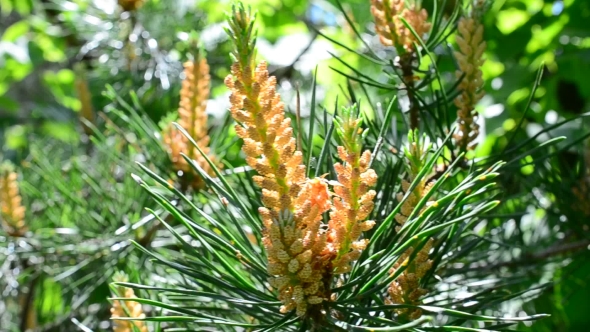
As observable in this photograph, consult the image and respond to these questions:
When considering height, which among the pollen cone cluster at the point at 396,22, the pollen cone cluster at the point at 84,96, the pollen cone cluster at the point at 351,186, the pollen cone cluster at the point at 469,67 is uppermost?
the pollen cone cluster at the point at 84,96

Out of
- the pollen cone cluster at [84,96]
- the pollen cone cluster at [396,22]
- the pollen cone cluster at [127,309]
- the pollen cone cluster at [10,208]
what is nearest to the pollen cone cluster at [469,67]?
the pollen cone cluster at [396,22]

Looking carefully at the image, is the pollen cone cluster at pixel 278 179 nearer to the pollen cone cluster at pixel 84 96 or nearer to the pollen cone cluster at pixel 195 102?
the pollen cone cluster at pixel 195 102

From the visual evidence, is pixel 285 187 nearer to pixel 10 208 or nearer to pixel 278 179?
pixel 278 179

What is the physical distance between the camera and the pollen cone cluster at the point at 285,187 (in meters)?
0.29

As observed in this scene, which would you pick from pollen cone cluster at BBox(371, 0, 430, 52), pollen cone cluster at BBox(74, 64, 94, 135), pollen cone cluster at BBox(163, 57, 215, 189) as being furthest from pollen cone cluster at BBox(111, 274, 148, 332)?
pollen cone cluster at BBox(74, 64, 94, 135)

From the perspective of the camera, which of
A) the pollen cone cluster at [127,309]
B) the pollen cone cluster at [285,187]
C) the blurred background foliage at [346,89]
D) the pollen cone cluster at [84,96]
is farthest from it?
the pollen cone cluster at [84,96]

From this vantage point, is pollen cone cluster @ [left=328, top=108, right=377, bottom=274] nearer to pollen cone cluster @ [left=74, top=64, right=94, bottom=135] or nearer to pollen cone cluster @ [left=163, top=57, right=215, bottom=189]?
pollen cone cluster @ [left=163, top=57, right=215, bottom=189]

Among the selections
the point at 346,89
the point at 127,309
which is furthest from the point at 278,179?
the point at 346,89

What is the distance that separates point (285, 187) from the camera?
300mm

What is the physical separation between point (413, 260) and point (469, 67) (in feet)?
0.53

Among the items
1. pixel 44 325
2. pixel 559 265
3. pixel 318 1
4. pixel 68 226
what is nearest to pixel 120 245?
pixel 68 226

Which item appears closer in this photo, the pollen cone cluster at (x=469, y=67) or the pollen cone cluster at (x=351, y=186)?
the pollen cone cluster at (x=351, y=186)

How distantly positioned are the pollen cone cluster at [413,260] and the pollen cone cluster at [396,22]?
0.11 m

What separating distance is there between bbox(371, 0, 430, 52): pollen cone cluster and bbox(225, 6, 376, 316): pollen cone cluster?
0.48 feet
